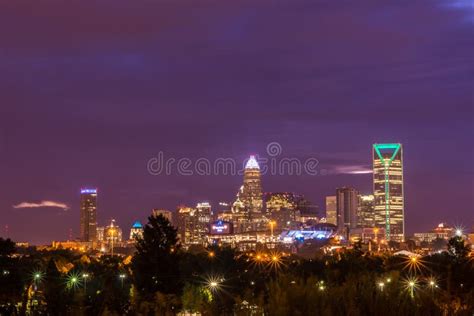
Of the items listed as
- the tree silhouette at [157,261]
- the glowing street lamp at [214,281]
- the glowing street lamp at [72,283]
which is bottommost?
the glowing street lamp at [214,281]

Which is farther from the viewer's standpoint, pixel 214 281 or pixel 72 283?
pixel 214 281

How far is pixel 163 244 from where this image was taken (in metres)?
42.6

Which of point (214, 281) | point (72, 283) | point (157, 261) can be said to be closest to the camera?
point (157, 261)

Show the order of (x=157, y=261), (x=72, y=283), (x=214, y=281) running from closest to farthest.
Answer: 1. (x=157, y=261)
2. (x=72, y=283)
3. (x=214, y=281)

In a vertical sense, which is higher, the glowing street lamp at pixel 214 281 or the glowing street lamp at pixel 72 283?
the glowing street lamp at pixel 72 283

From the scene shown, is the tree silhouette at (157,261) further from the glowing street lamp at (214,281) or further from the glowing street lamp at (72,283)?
the glowing street lamp at (214,281)

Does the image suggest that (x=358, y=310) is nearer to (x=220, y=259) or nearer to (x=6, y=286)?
(x=6, y=286)

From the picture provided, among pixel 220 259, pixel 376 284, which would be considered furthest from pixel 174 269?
pixel 376 284

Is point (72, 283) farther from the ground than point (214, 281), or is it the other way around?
point (72, 283)

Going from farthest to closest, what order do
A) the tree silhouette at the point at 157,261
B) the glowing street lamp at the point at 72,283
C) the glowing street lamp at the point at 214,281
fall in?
the glowing street lamp at the point at 214,281, the tree silhouette at the point at 157,261, the glowing street lamp at the point at 72,283

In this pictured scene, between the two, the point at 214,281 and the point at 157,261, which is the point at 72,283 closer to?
the point at 157,261

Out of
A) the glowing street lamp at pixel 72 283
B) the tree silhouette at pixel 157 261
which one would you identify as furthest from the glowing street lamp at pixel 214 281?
the tree silhouette at pixel 157 261

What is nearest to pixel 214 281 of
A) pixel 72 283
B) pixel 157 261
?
pixel 157 261

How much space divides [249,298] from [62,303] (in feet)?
21.9
